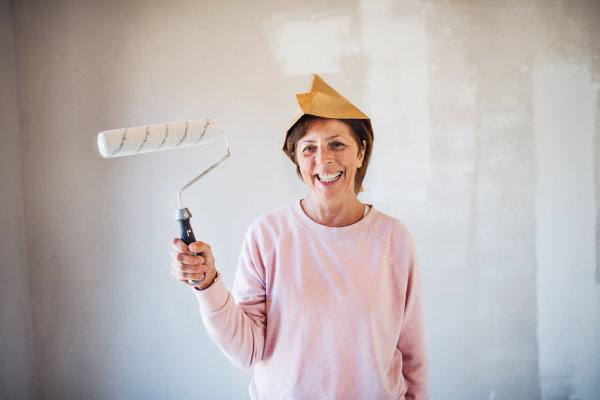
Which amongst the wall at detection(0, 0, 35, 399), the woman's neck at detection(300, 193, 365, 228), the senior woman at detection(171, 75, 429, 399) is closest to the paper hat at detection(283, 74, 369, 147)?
→ the senior woman at detection(171, 75, 429, 399)

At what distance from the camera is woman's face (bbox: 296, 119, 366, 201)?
96 cm

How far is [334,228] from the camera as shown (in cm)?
98

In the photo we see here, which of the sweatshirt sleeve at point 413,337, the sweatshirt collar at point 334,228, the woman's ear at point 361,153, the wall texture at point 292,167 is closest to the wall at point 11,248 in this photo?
the wall texture at point 292,167

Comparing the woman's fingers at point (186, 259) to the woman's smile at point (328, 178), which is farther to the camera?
the woman's smile at point (328, 178)

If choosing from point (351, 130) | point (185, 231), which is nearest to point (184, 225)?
point (185, 231)

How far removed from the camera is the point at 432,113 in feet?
4.75

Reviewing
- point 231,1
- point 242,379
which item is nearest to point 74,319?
point 242,379

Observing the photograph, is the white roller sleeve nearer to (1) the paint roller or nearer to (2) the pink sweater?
(1) the paint roller

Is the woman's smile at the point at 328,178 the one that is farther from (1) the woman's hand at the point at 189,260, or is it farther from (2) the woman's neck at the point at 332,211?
(1) the woman's hand at the point at 189,260

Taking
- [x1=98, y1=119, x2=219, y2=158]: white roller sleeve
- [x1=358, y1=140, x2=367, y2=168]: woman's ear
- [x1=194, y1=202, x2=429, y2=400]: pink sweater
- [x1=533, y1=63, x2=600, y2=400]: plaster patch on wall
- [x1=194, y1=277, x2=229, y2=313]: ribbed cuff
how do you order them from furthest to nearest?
[x1=533, y1=63, x2=600, y2=400]: plaster patch on wall
[x1=358, y1=140, x2=367, y2=168]: woman's ear
[x1=194, y1=202, x2=429, y2=400]: pink sweater
[x1=194, y1=277, x2=229, y2=313]: ribbed cuff
[x1=98, y1=119, x2=219, y2=158]: white roller sleeve

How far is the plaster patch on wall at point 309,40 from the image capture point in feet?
4.71

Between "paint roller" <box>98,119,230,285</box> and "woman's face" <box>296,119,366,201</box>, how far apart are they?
29 centimetres

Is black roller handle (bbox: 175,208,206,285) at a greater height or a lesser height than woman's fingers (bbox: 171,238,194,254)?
greater

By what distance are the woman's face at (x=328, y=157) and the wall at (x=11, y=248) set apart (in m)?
1.38
